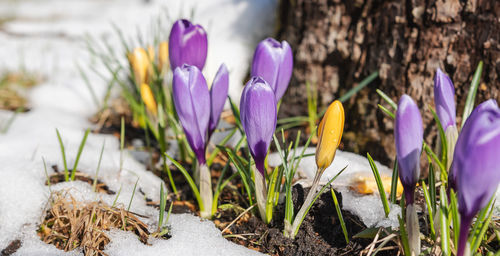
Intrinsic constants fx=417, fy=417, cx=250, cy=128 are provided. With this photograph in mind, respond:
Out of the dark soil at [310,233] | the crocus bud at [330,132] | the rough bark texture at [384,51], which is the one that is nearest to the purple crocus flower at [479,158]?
the crocus bud at [330,132]

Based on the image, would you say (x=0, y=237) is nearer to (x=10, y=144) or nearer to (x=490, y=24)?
(x=10, y=144)

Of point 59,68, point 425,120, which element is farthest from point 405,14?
point 59,68

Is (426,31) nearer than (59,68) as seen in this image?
Yes

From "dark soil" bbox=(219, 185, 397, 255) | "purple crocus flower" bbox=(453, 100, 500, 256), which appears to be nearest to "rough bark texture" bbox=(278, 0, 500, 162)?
"dark soil" bbox=(219, 185, 397, 255)

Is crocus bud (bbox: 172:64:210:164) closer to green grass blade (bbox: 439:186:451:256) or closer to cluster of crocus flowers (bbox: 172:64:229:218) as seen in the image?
cluster of crocus flowers (bbox: 172:64:229:218)

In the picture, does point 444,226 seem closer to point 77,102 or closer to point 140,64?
point 140,64

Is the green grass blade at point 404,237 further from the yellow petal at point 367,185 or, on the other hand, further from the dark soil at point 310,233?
the yellow petal at point 367,185

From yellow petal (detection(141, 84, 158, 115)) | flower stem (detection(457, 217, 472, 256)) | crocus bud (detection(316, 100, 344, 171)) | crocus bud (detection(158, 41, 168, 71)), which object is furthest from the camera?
crocus bud (detection(158, 41, 168, 71))
